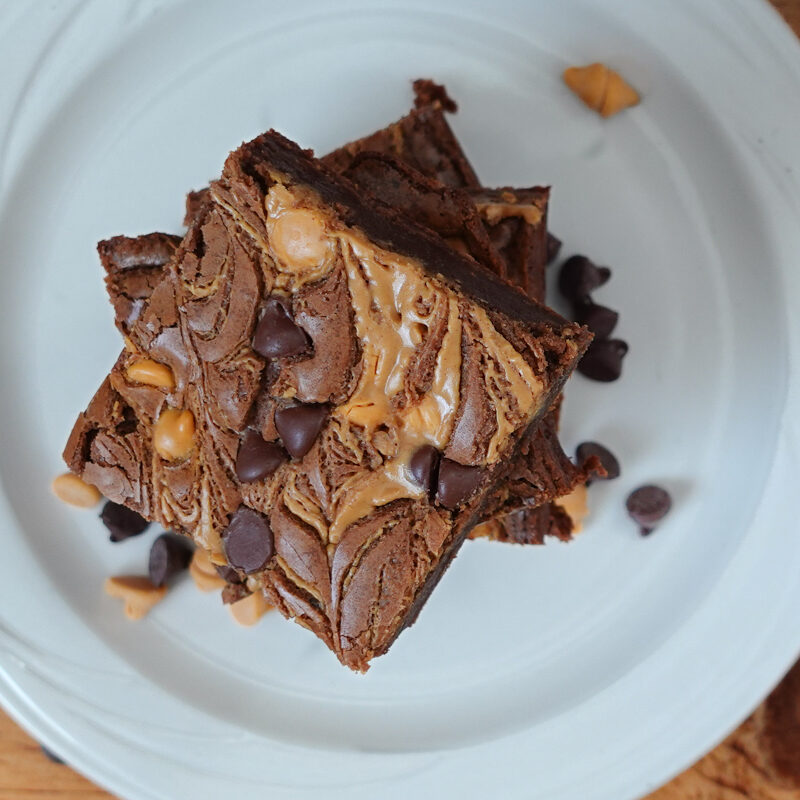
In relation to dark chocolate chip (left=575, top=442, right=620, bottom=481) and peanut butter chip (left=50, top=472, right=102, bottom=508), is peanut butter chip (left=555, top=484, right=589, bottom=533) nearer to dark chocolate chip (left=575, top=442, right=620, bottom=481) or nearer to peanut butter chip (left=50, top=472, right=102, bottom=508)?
dark chocolate chip (left=575, top=442, right=620, bottom=481)

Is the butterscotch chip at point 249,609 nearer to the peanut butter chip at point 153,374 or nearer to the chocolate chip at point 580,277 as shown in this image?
the peanut butter chip at point 153,374

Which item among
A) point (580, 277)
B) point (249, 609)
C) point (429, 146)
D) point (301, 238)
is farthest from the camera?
point (249, 609)

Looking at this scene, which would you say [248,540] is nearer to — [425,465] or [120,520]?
[425,465]

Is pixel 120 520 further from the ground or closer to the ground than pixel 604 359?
closer to the ground

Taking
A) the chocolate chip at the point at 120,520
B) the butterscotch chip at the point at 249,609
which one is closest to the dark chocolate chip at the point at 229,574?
the butterscotch chip at the point at 249,609

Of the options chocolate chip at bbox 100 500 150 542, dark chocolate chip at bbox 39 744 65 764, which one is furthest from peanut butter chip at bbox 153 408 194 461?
dark chocolate chip at bbox 39 744 65 764

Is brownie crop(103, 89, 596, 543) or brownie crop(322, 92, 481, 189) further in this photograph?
brownie crop(322, 92, 481, 189)

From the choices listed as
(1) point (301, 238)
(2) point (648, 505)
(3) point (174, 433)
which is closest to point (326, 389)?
(1) point (301, 238)
